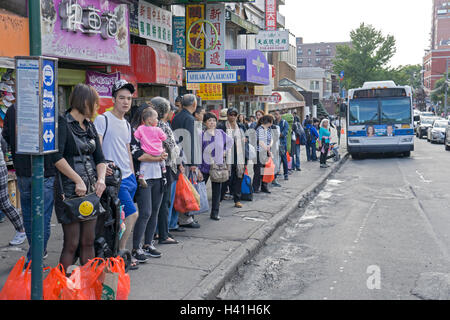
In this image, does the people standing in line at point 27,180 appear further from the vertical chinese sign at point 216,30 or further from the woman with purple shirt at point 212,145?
the vertical chinese sign at point 216,30

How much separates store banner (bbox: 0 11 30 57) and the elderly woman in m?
3.21

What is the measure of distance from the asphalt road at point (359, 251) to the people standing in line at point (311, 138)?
23.2 feet

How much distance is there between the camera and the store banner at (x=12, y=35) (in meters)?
8.08

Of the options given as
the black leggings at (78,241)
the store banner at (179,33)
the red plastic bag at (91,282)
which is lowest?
the red plastic bag at (91,282)

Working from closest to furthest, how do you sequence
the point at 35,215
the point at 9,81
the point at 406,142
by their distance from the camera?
the point at 35,215 < the point at 9,81 < the point at 406,142

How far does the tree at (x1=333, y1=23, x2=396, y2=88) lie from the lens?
62.6 meters

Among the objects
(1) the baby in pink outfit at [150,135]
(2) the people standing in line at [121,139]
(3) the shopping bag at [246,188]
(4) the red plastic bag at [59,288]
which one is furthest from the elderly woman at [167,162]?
(3) the shopping bag at [246,188]

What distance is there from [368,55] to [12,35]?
5929 cm

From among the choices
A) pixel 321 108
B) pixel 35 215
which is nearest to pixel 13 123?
pixel 35 215

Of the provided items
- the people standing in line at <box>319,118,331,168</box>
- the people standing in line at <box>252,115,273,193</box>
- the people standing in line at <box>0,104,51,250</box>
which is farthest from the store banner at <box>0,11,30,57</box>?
the people standing in line at <box>319,118,331,168</box>

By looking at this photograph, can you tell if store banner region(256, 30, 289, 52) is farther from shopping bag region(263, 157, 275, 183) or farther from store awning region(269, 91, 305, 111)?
shopping bag region(263, 157, 275, 183)

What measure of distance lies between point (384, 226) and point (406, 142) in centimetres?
1318

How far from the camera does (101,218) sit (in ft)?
16.4
